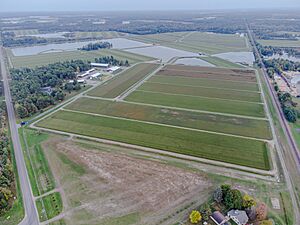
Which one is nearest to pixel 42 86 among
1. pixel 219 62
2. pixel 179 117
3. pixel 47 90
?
pixel 47 90

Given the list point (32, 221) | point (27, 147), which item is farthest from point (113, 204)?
point (27, 147)

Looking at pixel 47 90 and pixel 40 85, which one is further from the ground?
pixel 40 85

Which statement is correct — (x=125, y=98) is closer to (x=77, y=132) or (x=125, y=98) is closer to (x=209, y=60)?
(x=77, y=132)

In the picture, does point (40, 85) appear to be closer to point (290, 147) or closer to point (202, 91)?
point (202, 91)

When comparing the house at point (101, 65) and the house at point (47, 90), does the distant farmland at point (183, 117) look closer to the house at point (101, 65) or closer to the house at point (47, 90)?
the house at point (47, 90)

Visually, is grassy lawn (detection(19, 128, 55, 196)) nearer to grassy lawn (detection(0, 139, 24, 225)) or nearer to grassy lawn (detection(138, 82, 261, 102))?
grassy lawn (detection(0, 139, 24, 225))

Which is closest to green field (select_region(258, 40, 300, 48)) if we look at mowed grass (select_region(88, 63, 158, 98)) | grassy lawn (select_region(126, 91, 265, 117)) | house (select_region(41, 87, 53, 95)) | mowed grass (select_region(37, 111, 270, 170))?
mowed grass (select_region(88, 63, 158, 98))
